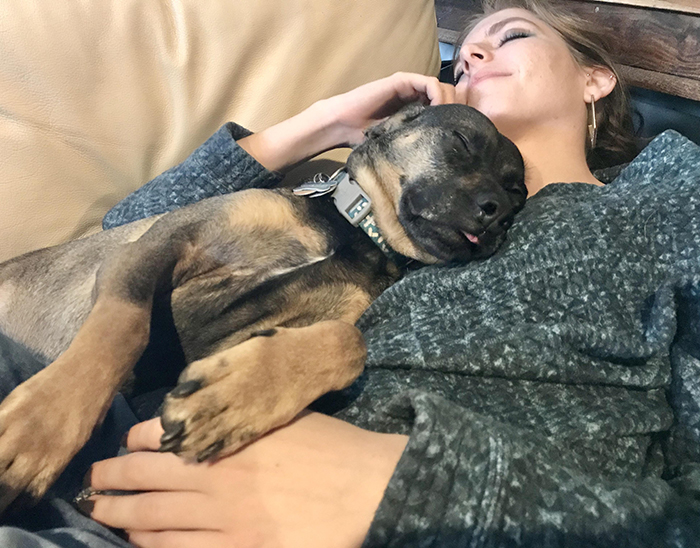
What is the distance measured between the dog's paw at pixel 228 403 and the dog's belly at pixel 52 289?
80 cm

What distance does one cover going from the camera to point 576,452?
112cm

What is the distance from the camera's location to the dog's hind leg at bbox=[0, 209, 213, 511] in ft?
3.25

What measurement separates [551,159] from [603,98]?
2.50 feet

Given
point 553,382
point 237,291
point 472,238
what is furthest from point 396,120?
point 553,382

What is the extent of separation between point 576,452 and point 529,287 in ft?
1.49

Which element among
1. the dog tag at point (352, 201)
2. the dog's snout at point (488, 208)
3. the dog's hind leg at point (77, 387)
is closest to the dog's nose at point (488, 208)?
the dog's snout at point (488, 208)

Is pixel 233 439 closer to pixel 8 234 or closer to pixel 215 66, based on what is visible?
pixel 8 234

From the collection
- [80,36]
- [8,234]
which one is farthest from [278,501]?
[80,36]

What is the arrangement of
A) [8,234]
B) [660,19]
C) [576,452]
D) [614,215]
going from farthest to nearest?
[660,19] → [8,234] → [614,215] → [576,452]

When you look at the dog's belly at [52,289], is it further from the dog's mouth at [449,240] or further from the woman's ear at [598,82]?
the woman's ear at [598,82]

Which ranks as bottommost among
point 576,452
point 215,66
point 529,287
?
point 576,452

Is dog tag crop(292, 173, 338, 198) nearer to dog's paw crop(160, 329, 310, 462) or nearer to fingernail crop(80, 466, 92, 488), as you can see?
dog's paw crop(160, 329, 310, 462)

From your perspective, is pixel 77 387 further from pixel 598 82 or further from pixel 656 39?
pixel 656 39

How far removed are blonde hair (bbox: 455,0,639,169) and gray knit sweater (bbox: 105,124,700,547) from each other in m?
0.98
